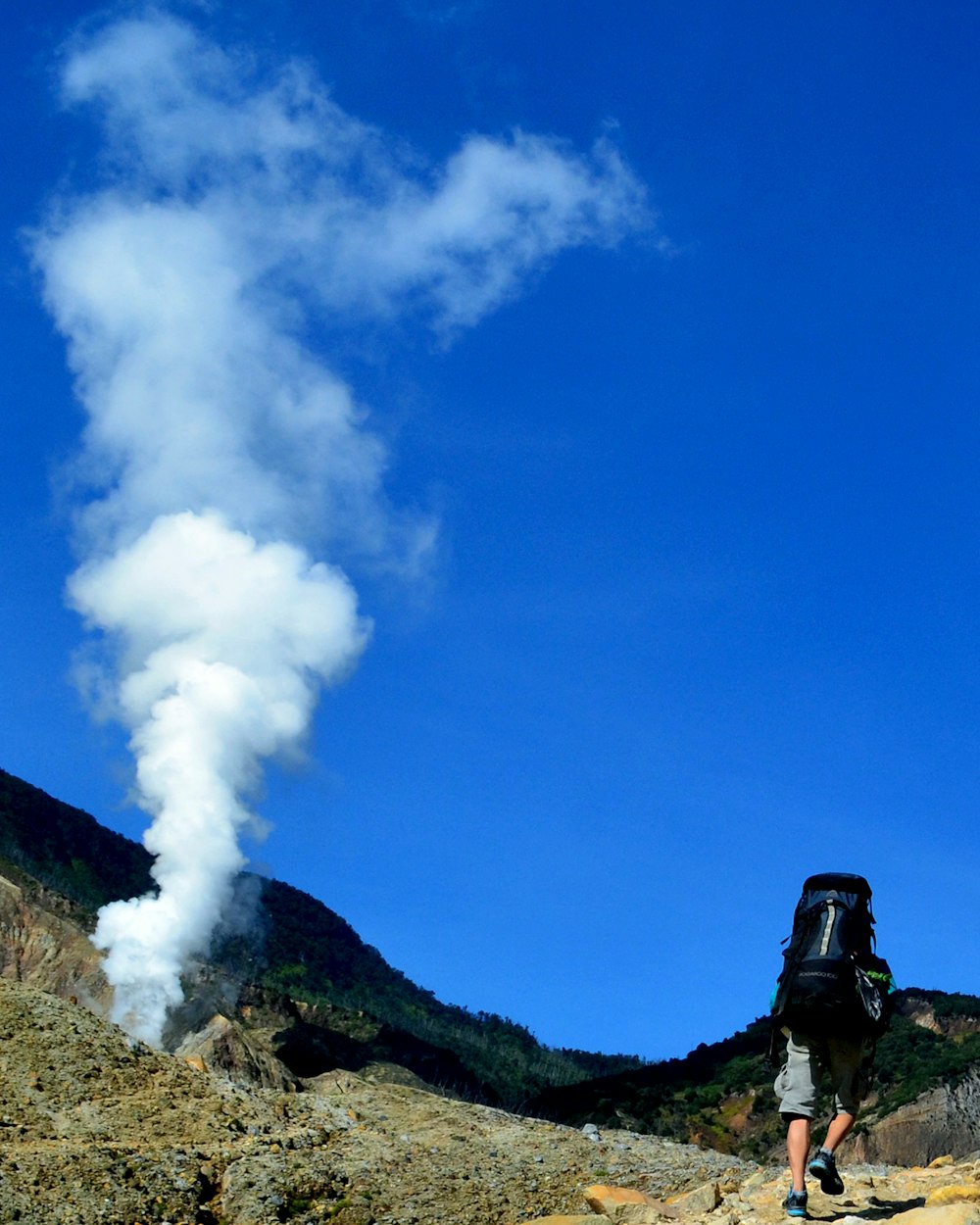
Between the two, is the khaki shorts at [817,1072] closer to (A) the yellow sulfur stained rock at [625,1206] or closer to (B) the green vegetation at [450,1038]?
(A) the yellow sulfur stained rock at [625,1206]

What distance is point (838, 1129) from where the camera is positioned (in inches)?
310

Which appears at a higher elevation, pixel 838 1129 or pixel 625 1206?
pixel 838 1129

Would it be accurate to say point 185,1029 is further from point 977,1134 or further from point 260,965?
point 260,965

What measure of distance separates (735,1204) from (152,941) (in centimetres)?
5074

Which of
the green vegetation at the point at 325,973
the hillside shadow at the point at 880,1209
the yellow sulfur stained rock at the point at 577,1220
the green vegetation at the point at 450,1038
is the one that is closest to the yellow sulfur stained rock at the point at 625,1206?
the yellow sulfur stained rock at the point at 577,1220

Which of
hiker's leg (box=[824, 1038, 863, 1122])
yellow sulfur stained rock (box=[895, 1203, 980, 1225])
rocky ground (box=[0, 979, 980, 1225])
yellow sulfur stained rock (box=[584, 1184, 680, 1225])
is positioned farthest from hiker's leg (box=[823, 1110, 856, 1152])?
yellow sulfur stained rock (box=[584, 1184, 680, 1225])

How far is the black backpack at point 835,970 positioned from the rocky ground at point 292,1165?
111 centimetres

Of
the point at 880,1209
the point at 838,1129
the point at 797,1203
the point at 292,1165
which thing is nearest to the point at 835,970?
the point at 838,1129

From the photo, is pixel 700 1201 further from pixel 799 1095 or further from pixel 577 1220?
pixel 799 1095

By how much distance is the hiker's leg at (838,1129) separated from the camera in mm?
7746

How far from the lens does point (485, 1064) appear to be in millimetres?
96875

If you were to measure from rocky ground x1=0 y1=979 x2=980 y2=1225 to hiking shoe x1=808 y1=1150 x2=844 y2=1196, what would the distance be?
0.18 meters

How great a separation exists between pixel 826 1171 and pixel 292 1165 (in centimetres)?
818

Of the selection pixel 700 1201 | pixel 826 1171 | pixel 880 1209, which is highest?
pixel 826 1171
